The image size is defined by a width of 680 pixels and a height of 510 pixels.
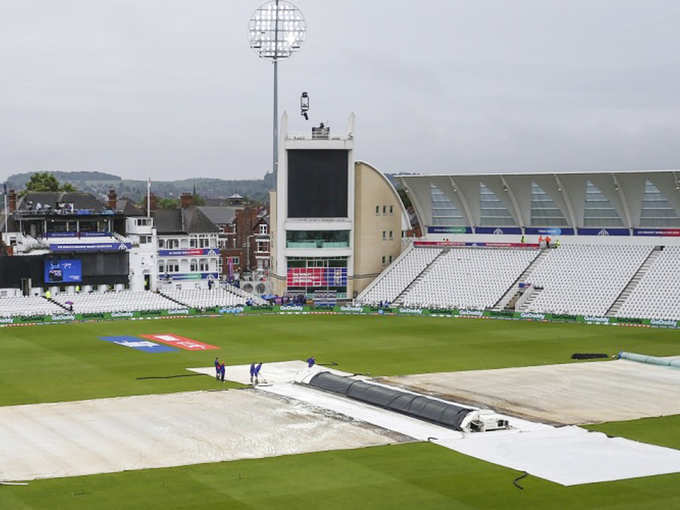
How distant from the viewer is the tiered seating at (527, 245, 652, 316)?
72.2 metres

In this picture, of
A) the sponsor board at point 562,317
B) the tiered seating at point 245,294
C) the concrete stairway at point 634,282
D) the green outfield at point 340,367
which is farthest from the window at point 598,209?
the tiered seating at point 245,294

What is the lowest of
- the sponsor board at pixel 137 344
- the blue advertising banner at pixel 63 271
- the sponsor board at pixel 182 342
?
the sponsor board at pixel 137 344

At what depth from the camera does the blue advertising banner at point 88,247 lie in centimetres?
7781

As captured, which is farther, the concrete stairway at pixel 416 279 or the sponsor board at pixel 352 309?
the concrete stairway at pixel 416 279

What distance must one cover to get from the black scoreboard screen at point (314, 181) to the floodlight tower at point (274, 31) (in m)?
5.87

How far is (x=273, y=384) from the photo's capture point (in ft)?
141

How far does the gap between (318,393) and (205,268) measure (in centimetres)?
5160

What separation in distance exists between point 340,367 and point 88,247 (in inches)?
1434

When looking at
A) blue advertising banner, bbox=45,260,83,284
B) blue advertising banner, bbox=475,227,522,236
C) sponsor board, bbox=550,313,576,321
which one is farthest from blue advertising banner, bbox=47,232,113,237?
sponsor board, bbox=550,313,576,321

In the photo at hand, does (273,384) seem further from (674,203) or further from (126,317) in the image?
(674,203)

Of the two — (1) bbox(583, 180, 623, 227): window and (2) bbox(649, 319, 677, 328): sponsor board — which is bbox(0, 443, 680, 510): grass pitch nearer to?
(2) bbox(649, 319, 677, 328): sponsor board

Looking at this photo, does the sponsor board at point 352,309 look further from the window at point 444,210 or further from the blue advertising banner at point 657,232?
the blue advertising banner at point 657,232

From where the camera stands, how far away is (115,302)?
76625 millimetres

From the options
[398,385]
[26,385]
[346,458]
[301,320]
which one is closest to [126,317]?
[301,320]
